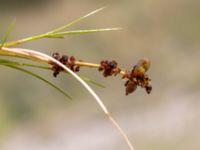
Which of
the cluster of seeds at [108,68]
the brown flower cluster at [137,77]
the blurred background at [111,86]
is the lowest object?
the brown flower cluster at [137,77]

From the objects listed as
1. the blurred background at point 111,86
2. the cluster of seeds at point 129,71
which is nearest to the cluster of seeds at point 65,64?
the cluster of seeds at point 129,71

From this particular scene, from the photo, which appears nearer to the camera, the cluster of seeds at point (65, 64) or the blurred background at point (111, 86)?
the cluster of seeds at point (65, 64)

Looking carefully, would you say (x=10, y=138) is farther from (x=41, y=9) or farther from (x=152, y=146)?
(x=41, y=9)

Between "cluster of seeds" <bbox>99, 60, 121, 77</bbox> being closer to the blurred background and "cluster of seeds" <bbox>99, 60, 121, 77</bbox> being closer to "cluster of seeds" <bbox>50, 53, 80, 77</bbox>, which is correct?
"cluster of seeds" <bbox>50, 53, 80, 77</bbox>

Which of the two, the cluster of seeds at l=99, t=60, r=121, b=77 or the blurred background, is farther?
the blurred background

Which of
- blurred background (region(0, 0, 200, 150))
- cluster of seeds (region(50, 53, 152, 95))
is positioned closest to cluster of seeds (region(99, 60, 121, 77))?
cluster of seeds (region(50, 53, 152, 95))

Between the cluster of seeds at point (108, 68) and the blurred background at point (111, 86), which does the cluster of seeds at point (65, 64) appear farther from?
the blurred background at point (111, 86)

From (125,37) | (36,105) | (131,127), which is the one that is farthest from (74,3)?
(131,127)

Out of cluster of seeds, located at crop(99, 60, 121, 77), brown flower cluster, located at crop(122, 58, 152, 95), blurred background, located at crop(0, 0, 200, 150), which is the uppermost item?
blurred background, located at crop(0, 0, 200, 150)

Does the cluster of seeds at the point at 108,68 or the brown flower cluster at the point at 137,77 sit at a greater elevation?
the cluster of seeds at the point at 108,68

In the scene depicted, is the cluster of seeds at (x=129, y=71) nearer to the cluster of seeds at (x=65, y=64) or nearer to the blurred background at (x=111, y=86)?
the cluster of seeds at (x=65, y=64)
